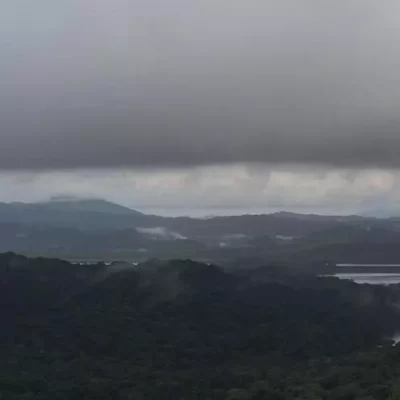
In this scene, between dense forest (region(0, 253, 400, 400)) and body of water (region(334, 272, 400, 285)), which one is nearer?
dense forest (region(0, 253, 400, 400))

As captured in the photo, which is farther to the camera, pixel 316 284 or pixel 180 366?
pixel 316 284

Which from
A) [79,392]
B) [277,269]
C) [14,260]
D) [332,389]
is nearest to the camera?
[332,389]

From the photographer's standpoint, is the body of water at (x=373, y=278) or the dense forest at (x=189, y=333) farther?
the body of water at (x=373, y=278)

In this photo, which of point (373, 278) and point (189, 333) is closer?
point (189, 333)

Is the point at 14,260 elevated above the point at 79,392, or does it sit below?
above

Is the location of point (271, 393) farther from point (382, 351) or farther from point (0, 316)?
point (0, 316)

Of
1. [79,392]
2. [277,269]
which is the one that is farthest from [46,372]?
[277,269]

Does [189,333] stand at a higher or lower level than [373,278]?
lower

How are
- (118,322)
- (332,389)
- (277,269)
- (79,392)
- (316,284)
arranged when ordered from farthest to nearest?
(277,269) < (316,284) < (118,322) < (79,392) < (332,389)
